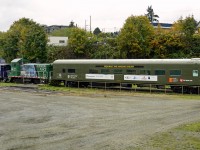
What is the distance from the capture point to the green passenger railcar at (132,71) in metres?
38.9

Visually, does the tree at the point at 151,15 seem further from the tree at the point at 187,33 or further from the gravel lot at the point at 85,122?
the gravel lot at the point at 85,122

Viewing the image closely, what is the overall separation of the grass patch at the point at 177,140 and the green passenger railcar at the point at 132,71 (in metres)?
20.4

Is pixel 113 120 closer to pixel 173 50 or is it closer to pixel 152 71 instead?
pixel 152 71

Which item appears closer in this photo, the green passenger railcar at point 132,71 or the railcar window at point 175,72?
the green passenger railcar at point 132,71

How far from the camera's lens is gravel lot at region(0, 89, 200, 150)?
16000mm

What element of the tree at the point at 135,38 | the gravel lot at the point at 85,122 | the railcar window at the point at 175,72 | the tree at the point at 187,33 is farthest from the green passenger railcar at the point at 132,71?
the tree at the point at 187,33

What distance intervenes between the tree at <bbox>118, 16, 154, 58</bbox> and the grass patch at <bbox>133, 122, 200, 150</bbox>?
45306 millimetres

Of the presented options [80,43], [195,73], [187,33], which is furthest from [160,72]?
[80,43]

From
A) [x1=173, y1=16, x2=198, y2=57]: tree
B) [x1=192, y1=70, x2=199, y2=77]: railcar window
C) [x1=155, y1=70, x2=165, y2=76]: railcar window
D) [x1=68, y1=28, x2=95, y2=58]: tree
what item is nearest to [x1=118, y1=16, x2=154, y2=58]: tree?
[x1=173, y1=16, x2=198, y2=57]: tree

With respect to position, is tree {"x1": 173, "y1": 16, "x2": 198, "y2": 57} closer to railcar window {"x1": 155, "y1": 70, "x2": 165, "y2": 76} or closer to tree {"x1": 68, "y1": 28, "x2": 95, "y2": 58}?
tree {"x1": 68, "y1": 28, "x2": 95, "y2": 58}

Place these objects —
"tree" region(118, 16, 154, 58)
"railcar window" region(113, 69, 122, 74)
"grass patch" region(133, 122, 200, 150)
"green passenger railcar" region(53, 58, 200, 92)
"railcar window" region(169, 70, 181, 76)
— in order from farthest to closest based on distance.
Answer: "tree" region(118, 16, 154, 58) → "railcar window" region(113, 69, 122, 74) → "railcar window" region(169, 70, 181, 76) → "green passenger railcar" region(53, 58, 200, 92) → "grass patch" region(133, 122, 200, 150)

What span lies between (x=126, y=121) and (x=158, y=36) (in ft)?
152

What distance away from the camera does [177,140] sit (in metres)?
16.2

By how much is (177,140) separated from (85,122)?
697cm
